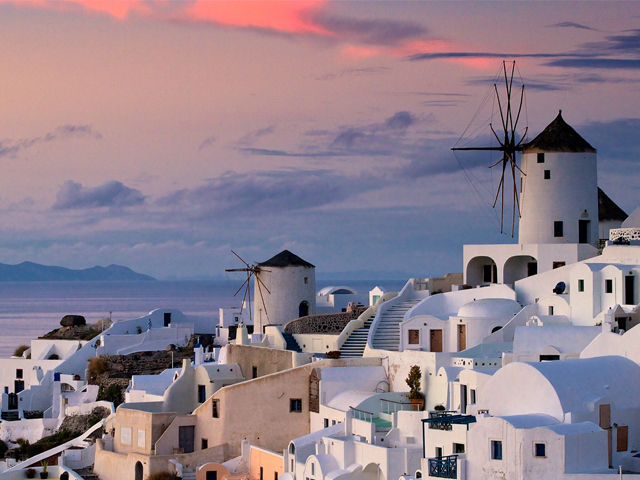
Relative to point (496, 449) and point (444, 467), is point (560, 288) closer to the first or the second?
point (444, 467)

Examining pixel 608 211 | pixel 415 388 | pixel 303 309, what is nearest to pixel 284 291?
pixel 303 309

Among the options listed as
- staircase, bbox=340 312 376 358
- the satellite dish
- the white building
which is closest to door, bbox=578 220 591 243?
the satellite dish

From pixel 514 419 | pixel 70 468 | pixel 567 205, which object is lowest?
pixel 70 468

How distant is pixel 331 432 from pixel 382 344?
20.3 feet

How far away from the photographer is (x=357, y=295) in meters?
54.0

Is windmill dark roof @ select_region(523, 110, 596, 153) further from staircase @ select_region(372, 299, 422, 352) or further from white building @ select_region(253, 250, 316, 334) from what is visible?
white building @ select_region(253, 250, 316, 334)

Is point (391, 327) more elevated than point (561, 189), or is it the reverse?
point (561, 189)

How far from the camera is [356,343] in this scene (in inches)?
1602

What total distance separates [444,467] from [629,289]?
10.3 meters

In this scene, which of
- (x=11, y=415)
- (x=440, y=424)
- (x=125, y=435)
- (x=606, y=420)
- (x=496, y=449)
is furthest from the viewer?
(x=11, y=415)

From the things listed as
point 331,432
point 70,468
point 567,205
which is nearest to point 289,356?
point 331,432

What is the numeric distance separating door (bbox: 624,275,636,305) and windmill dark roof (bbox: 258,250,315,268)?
16221 millimetres

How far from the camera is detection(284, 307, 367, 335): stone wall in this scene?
42.8m

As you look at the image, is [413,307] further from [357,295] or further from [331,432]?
[357,295]
